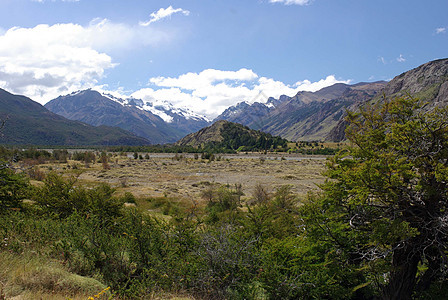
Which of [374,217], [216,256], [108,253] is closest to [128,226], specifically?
[108,253]

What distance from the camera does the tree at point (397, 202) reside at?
21.4 feet

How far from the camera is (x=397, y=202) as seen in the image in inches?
275

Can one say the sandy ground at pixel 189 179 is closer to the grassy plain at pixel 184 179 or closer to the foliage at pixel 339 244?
the grassy plain at pixel 184 179

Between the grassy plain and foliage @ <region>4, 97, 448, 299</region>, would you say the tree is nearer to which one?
foliage @ <region>4, 97, 448, 299</region>

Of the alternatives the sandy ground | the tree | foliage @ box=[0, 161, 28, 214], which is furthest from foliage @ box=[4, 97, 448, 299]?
the sandy ground

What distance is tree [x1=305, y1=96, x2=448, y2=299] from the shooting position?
21.4 feet

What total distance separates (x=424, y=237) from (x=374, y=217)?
122 cm

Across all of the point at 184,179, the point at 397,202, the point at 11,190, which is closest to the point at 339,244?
the point at 397,202

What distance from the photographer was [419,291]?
7266 millimetres

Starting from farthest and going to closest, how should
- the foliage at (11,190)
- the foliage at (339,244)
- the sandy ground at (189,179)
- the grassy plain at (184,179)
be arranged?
the sandy ground at (189,179) → the grassy plain at (184,179) → the foliage at (11,190) → the foliage at (339,244)

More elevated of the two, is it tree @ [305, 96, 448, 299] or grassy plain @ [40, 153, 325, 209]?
tree @ [305, 96, 448, 299]

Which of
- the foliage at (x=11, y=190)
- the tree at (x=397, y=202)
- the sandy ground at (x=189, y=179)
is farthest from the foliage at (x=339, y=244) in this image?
the sandy ground at (x=189, y=179)

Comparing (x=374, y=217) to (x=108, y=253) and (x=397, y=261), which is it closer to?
(x=397, y=261)

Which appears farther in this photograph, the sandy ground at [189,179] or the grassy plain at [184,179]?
the sandy ground at [189,179]
